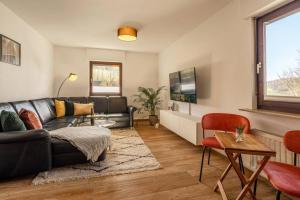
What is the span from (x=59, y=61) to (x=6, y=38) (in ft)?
8.71

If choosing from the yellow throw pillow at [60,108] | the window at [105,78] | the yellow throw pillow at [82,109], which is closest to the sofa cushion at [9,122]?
the yellow throw pillow at [60,108]

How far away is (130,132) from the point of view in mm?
4602

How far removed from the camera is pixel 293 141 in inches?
63.1

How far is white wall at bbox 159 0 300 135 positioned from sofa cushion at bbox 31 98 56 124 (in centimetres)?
313

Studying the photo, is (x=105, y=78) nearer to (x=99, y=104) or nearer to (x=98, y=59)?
(x=98, y=59)

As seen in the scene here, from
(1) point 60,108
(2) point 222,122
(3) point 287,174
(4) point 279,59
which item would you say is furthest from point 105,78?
(3) point 287,174

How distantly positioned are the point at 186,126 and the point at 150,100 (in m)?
2.35

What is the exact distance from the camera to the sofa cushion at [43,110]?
11.5 feet

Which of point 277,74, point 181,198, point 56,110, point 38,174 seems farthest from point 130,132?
point 277,74

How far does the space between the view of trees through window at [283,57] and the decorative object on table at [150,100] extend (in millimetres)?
3613

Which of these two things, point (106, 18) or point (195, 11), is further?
point (106, 18)

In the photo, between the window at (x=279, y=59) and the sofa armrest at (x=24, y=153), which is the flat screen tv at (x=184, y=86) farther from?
the sofa armrest at (x=24, y=153)

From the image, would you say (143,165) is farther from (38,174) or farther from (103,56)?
(103,56)

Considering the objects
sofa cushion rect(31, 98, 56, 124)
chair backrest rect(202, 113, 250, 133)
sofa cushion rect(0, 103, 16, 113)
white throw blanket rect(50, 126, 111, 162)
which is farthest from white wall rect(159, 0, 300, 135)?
sofa cushion rect(0, 103, 16, 113)
